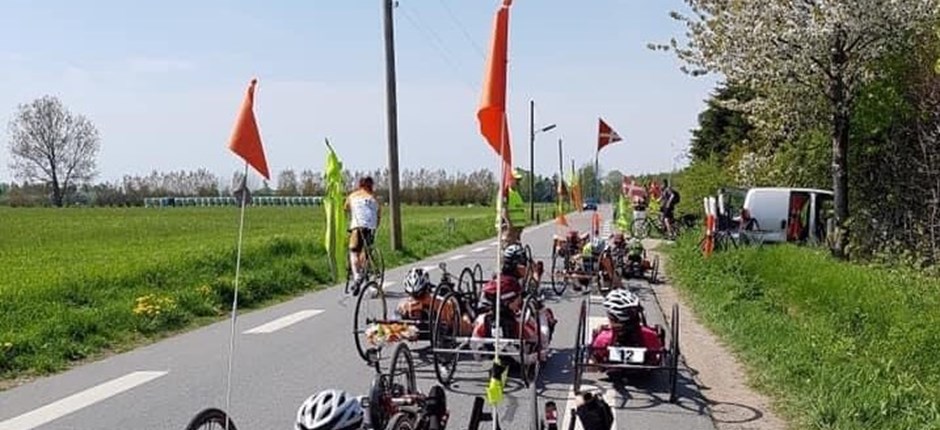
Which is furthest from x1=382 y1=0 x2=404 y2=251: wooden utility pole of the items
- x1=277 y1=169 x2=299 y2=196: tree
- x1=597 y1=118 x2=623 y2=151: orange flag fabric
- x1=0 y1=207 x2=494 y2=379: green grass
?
x1=277 y1=169 x2=299 y2=196: tree

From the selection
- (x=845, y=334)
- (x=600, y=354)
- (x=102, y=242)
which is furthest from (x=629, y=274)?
(x=102, y=242)

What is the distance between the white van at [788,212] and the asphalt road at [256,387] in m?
14.3

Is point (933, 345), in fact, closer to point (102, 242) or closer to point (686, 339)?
point (686, 339)

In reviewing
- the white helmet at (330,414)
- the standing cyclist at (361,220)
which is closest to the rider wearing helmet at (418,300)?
the white helmet at (330,414)

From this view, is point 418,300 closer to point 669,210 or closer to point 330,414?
point 330,414

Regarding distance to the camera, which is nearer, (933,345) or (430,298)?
(933,345)

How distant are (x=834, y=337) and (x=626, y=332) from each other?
222 centimetres

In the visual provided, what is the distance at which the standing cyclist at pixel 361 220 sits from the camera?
14.7 meters

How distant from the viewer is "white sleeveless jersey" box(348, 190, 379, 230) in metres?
14.6

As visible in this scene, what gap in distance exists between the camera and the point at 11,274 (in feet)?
57.6

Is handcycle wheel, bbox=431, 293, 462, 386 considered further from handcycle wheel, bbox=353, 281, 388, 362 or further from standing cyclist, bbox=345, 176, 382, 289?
standing cyclist, bbox=345, 176, 382, 289

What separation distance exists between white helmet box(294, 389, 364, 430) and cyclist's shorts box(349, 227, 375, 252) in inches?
421

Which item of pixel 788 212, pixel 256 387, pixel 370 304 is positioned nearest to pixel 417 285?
pixel 370 304

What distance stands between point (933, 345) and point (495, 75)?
4.79m
